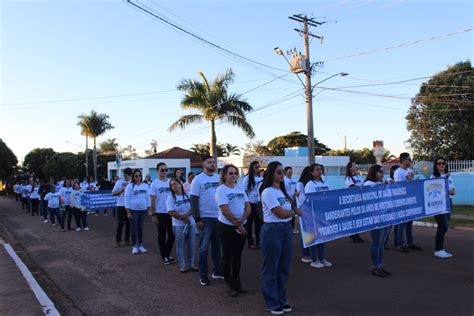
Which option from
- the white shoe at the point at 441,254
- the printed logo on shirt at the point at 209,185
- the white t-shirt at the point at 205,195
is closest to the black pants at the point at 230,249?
the white t-shirt at the point at 205,195

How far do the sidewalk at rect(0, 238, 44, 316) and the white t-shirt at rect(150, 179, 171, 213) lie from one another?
2536mm

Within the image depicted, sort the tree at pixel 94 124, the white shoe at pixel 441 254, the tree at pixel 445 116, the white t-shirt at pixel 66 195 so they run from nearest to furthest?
1. the white shoe at pixel 441 254
2. the white t-shirt at pixel 66 195
3. the tree at pixel 445 116
4. the tree at pixel 94 124

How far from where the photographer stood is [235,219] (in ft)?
18.6

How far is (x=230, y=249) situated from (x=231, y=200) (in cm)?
69

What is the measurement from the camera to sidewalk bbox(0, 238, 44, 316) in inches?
218

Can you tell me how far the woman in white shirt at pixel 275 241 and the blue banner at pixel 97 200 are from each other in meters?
11.0

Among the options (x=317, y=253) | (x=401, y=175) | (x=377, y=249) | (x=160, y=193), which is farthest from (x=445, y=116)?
(x=160, y=193)

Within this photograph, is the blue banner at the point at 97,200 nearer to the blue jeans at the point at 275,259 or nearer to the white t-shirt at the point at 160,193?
the white t-shirt at the point at 160,193

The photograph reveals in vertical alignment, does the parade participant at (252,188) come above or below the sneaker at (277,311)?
above

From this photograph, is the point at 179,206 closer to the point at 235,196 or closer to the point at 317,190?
the point at 235,196

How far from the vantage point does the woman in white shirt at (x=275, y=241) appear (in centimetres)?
504

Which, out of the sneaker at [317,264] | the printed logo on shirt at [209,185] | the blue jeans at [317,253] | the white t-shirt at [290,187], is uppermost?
the printed logo on shirt at [209,185]

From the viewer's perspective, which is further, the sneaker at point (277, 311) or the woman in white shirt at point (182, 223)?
the woman in white shirt at point (182, 223)

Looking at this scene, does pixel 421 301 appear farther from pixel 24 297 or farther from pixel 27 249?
pixel 27 249
